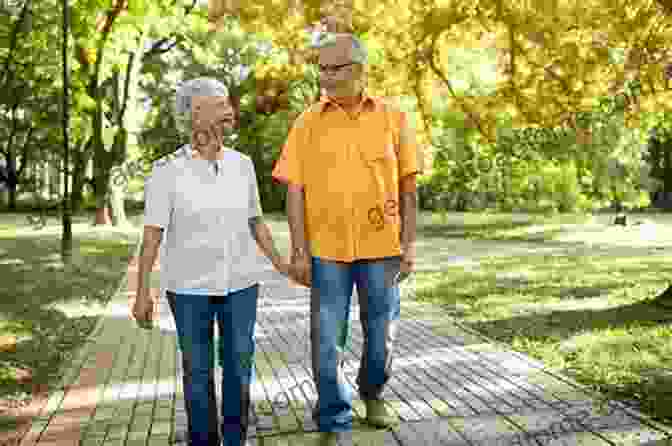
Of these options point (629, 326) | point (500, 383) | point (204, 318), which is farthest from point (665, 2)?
point (204, 318)

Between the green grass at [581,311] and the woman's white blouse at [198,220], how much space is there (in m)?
2.77

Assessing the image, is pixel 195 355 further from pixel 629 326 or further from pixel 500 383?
Result: pixel 629 326

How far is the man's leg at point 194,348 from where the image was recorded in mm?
3535

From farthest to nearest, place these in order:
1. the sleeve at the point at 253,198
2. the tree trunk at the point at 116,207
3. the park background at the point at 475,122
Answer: the tree trunk at the point at 116,207
the park background at the point at 475,122
the sleeve at the point at 253,198

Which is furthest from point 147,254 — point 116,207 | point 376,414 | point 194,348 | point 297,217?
point 116,207

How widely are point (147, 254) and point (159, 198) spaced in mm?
262

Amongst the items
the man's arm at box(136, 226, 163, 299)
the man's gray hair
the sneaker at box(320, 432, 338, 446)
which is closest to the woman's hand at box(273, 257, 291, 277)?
the man's arm at box(136, 226, 163, 299)

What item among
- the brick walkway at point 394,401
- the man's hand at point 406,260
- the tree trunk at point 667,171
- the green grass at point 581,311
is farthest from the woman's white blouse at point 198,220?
the tree trunk at point 667,171

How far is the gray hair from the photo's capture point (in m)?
3.40

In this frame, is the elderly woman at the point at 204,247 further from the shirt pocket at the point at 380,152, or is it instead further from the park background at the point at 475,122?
the shirt pocket at the point at 380,152

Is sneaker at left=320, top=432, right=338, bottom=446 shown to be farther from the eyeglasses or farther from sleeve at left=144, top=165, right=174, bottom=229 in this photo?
the eyeglasses

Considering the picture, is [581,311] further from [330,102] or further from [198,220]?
[198,220]

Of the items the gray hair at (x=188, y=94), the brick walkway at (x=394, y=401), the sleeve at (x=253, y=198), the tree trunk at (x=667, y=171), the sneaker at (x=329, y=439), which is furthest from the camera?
the tree trunk at (x=667, y=171)

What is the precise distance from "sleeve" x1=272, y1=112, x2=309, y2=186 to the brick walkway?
4.68ft
